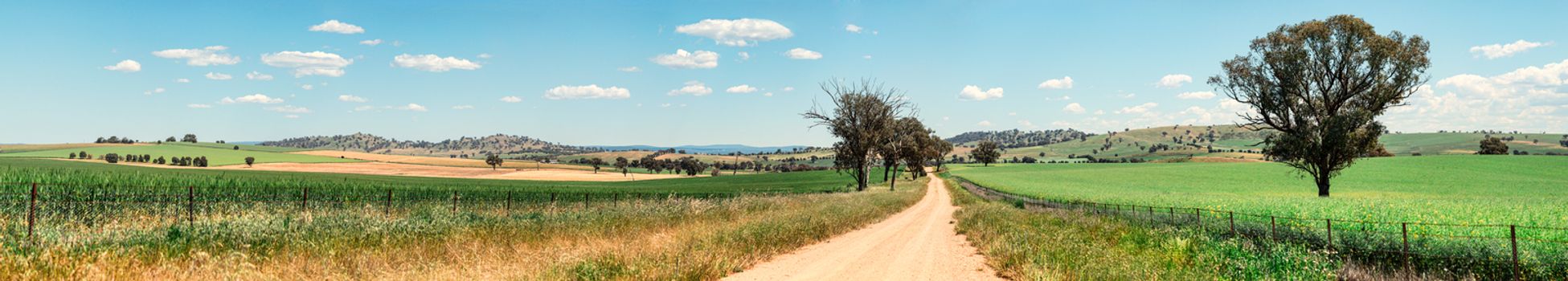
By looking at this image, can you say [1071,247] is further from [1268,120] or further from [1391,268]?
[1268,120]

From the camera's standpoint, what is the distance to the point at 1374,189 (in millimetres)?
52781

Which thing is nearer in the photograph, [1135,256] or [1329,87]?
[1135,256]

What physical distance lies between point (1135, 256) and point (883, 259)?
18.1 feet

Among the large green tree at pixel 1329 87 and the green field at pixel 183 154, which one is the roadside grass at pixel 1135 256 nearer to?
the large green tree at pixel 1329 87

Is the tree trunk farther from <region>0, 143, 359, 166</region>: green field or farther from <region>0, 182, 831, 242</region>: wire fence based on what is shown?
<region>0, 143, 359, 166</region>: green field

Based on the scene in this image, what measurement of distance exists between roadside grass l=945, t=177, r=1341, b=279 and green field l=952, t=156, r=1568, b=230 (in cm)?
684

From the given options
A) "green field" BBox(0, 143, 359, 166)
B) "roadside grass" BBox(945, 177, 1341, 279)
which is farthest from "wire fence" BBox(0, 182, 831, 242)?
"green field" BBox(0, 143, 359, 166)

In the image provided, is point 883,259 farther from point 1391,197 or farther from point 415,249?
point 1391,197

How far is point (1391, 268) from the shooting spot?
41.2ft

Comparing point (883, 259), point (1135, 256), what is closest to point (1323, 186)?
point (1135, 256)

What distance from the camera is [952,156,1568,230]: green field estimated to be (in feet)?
68.2

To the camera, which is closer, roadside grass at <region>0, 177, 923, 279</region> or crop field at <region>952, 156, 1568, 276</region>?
roadside grass at <region>0, 177, 923, 279</region>

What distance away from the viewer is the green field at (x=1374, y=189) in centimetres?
2080

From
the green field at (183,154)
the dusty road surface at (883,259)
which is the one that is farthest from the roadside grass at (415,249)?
the green field at (183,154)
